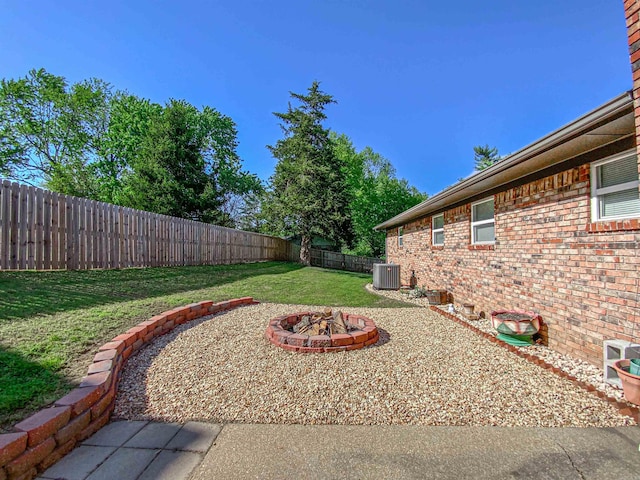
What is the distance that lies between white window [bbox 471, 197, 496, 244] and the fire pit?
136 inches

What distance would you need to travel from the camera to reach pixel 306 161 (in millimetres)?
17625

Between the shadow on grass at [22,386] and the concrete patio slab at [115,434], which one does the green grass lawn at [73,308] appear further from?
the concrete patio slab at [115,434]

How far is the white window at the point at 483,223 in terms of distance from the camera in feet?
19.9

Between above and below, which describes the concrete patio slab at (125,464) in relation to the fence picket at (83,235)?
below

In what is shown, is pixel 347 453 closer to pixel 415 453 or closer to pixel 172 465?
pixel 415 453

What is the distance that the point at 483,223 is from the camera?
20.8ft

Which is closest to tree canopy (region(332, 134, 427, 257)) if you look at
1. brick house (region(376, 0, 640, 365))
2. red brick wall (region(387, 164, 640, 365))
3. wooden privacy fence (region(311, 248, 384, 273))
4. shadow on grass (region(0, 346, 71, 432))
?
wooden privacy fence (region(311, 248, 384, 273))

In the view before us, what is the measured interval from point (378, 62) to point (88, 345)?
40.3 ft

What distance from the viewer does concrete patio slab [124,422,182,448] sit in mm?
2107

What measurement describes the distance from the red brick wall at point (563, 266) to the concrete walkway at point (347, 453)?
62.8 inches

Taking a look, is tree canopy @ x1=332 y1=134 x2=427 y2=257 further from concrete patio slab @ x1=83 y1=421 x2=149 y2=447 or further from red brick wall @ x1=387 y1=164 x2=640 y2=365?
concrete patio slab @ x1=83 y1=421 x2=149 y2=447

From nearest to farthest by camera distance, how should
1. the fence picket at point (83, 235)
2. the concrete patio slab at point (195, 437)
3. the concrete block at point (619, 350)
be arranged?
the concrete patio slab at point (195, 437) < the concrete block at point (619, 350) < the fence picket at point (83, 235)

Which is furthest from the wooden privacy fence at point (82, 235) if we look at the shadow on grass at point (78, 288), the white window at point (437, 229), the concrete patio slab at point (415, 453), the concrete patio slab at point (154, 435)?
the white window at point (437, 229)

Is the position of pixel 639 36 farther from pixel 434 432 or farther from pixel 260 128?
pixel 260 128
